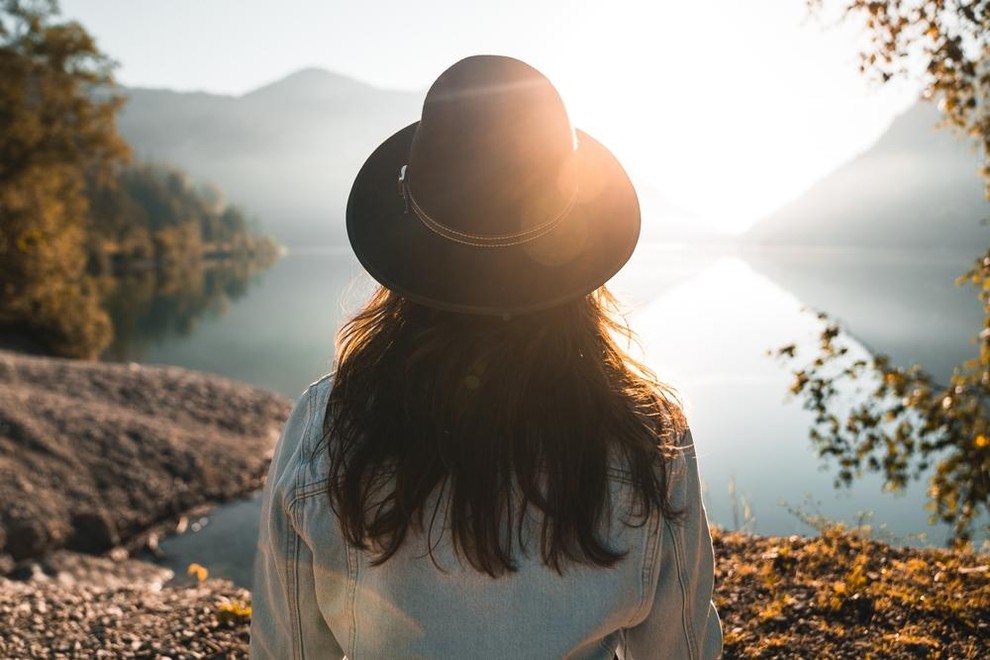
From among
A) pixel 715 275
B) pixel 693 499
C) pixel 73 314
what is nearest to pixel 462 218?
pixel 693 499

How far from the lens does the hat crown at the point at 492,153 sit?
1.32 metres

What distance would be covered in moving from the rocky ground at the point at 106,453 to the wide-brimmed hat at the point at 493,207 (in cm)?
783

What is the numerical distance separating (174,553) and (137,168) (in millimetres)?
74876

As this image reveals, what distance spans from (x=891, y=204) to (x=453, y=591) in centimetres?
11643

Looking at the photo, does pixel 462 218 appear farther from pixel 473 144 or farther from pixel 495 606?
pixel 495 606

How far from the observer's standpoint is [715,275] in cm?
6084

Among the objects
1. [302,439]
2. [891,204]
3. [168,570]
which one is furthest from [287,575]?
[891,204]

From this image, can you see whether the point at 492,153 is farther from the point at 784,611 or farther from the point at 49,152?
the point at 49,152

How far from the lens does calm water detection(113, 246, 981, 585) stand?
866cm

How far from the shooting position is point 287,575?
1479 millimetres

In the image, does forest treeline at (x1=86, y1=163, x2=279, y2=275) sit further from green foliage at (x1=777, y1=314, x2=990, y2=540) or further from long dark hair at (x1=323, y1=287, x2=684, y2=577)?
long dark hair at (x1=323, y1=287, x2=684, y2=577)

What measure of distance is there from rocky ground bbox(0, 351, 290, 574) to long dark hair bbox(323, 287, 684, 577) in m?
7.64

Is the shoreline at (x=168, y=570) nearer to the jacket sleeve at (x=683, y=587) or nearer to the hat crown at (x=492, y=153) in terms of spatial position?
the jacket sleeve at (x=683, y=587)

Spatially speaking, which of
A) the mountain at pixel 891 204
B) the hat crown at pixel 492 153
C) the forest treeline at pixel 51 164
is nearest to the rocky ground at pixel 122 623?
the hat crown at pixel 492 153
